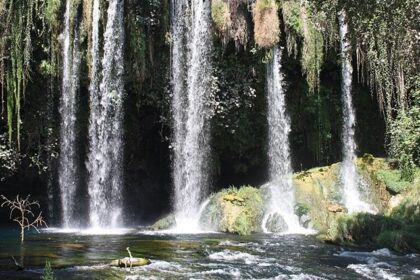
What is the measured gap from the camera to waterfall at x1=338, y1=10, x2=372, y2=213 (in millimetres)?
16703

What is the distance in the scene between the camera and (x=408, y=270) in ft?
30.3

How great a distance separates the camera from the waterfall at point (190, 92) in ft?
57.7

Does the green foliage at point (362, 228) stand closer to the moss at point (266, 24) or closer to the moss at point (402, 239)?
the moss at point (402, 239)

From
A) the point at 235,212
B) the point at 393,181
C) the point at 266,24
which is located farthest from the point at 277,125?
the point at 235,212

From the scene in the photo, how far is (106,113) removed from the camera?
17.3m

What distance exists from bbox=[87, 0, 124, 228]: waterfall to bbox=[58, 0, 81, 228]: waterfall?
603mm

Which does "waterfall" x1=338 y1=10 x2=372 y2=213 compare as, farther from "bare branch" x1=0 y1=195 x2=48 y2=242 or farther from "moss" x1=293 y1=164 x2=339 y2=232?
"bare branch" x1=0 y1=195 x2=48 y2=242

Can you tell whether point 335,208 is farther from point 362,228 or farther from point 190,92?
point 190,92

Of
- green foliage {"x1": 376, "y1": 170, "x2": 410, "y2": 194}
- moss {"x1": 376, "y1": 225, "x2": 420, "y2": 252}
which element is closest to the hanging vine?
moss {"x1": 376, "y1": 225, "x2": 420, "y2": 252}

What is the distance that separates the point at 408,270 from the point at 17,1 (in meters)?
13.0

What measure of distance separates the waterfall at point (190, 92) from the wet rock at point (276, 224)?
3176 mm

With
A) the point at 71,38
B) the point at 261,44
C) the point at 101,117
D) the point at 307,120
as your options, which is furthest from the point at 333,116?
the point at 71,38

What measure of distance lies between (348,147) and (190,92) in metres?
5.83

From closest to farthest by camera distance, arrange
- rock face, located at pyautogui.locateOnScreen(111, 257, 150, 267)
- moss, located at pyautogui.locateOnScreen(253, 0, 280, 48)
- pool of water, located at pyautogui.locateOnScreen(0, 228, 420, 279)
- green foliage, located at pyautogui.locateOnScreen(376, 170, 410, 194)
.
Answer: pool of water, located at pyautogui.locateOnScreen(0, 228, 420, 279)
rock face, located at pyautogui.locateOnScreen(111, 257, 150, 267)
green foliage, located at pyautogui.locateOnScreen(376, 170, 410, 194)
moss, located at pyautogui.locateOnScreen(253, 0, 280, 48)
